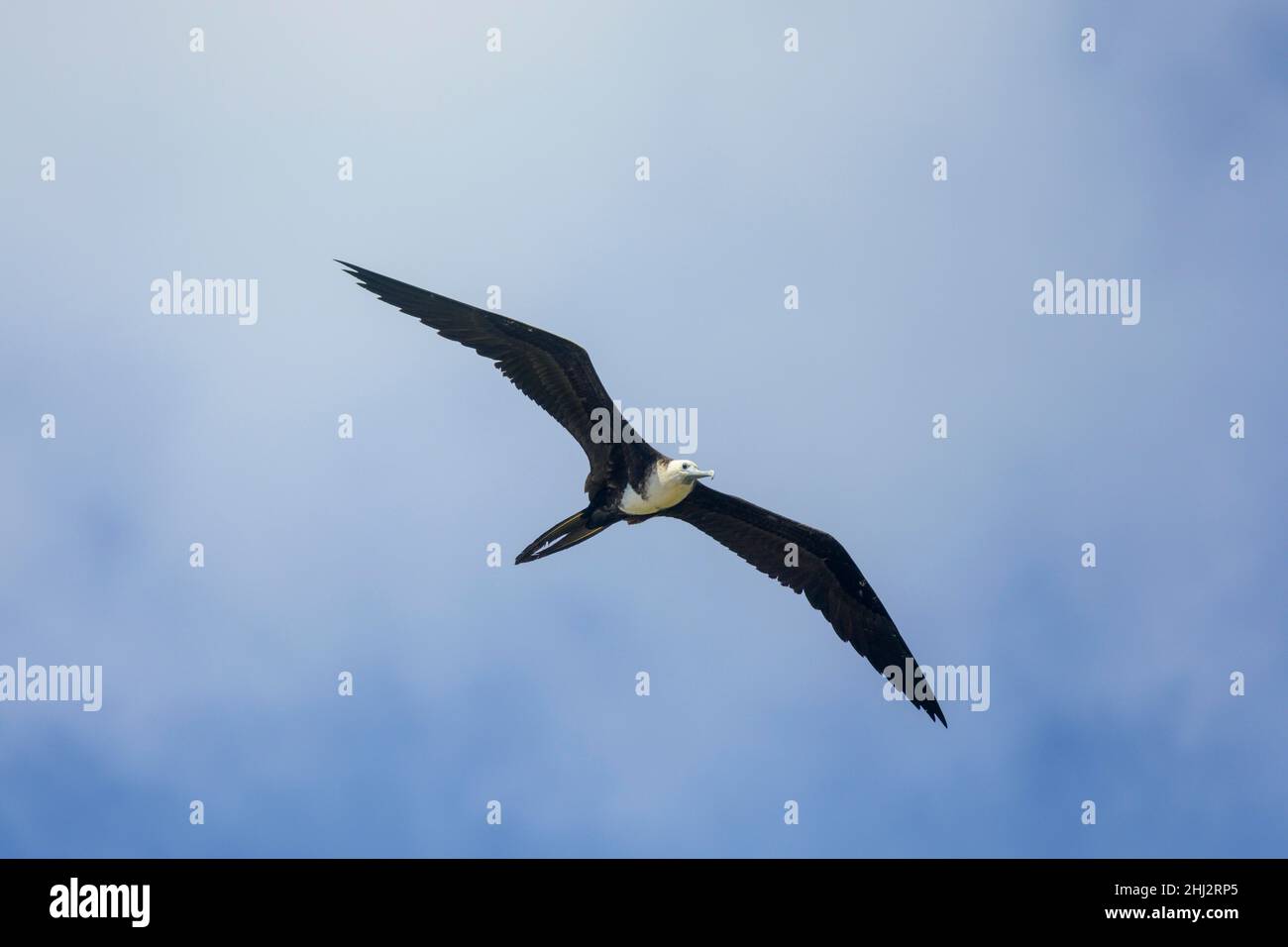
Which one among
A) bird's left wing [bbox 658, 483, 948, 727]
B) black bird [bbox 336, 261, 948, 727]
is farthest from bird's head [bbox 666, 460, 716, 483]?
bird's left wing [bbox 658, 483, 948, 727]

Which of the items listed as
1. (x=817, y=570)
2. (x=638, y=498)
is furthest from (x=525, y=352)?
(x=817, y=570)

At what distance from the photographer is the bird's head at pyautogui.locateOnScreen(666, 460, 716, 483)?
1509cm

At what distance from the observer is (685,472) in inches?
594

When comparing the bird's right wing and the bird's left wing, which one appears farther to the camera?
the bird's left wing

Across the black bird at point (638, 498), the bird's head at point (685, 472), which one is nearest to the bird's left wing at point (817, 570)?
the black bird at point (638, 498)

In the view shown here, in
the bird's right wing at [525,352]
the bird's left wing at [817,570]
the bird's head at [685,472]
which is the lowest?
the bird's left wing at [817,570]

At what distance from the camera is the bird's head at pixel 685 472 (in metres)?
15.1

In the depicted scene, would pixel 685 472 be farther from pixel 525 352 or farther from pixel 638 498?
pixel 525 352

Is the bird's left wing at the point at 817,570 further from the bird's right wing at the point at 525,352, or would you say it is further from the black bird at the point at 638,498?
the bird's right wing at the point at 525,352

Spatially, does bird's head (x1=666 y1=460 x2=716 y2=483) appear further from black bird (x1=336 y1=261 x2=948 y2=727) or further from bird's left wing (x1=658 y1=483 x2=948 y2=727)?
bird's left wing (x1=658 y1=483 x2=948 y2=727)

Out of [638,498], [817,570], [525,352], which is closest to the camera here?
[525,352]

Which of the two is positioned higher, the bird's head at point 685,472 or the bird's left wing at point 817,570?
the bird's head at point 685,472

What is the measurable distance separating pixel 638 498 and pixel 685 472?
583mm
